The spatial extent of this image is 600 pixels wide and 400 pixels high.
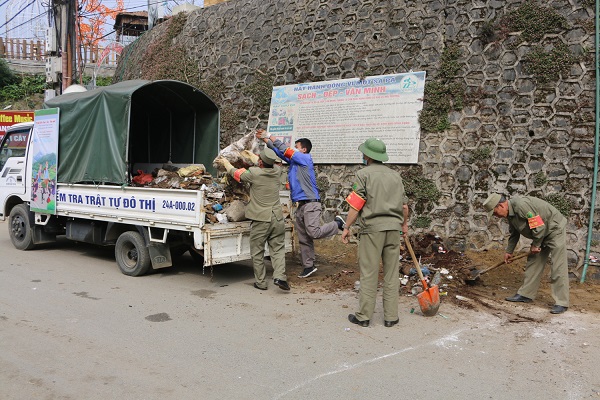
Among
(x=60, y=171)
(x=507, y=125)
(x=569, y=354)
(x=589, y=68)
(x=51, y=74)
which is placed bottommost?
(x=569, y=354)

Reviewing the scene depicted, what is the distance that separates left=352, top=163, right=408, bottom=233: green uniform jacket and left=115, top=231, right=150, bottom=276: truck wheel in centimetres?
339

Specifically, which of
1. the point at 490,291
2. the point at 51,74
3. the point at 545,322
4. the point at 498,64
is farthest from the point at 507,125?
the point at 51,74

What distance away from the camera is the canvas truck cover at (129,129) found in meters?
7.45

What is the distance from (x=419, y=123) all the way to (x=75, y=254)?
6.39m

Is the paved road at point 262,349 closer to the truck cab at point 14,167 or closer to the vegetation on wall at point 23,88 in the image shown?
the truck cab at point 14,167

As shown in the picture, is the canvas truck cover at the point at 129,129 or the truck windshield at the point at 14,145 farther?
the truck windshield at the point at 14,145

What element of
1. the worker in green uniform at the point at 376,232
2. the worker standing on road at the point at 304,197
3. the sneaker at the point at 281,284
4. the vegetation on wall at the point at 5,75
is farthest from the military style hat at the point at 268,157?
the vegetation on wall at the point at 5,75

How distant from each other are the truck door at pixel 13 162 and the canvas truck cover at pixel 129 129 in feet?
3.47

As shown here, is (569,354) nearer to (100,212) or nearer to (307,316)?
(307,316)

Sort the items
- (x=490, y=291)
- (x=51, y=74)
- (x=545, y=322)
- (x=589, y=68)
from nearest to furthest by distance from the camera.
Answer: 1. (x=545, y=322)
2. (x=490, y=291)
3. (x=589, y=68)
4. (x=51, y=74)

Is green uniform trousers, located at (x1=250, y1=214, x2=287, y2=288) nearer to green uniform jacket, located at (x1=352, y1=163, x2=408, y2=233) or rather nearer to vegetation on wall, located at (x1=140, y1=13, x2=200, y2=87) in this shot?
green uniform jacket, located at (x1=352, y1=163, x2=408, y2=233)

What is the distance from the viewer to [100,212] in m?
7.54

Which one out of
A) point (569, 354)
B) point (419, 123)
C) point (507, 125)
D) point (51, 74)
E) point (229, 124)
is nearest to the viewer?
point (569, 354)

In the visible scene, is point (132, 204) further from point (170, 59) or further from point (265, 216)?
point (170, 59)
